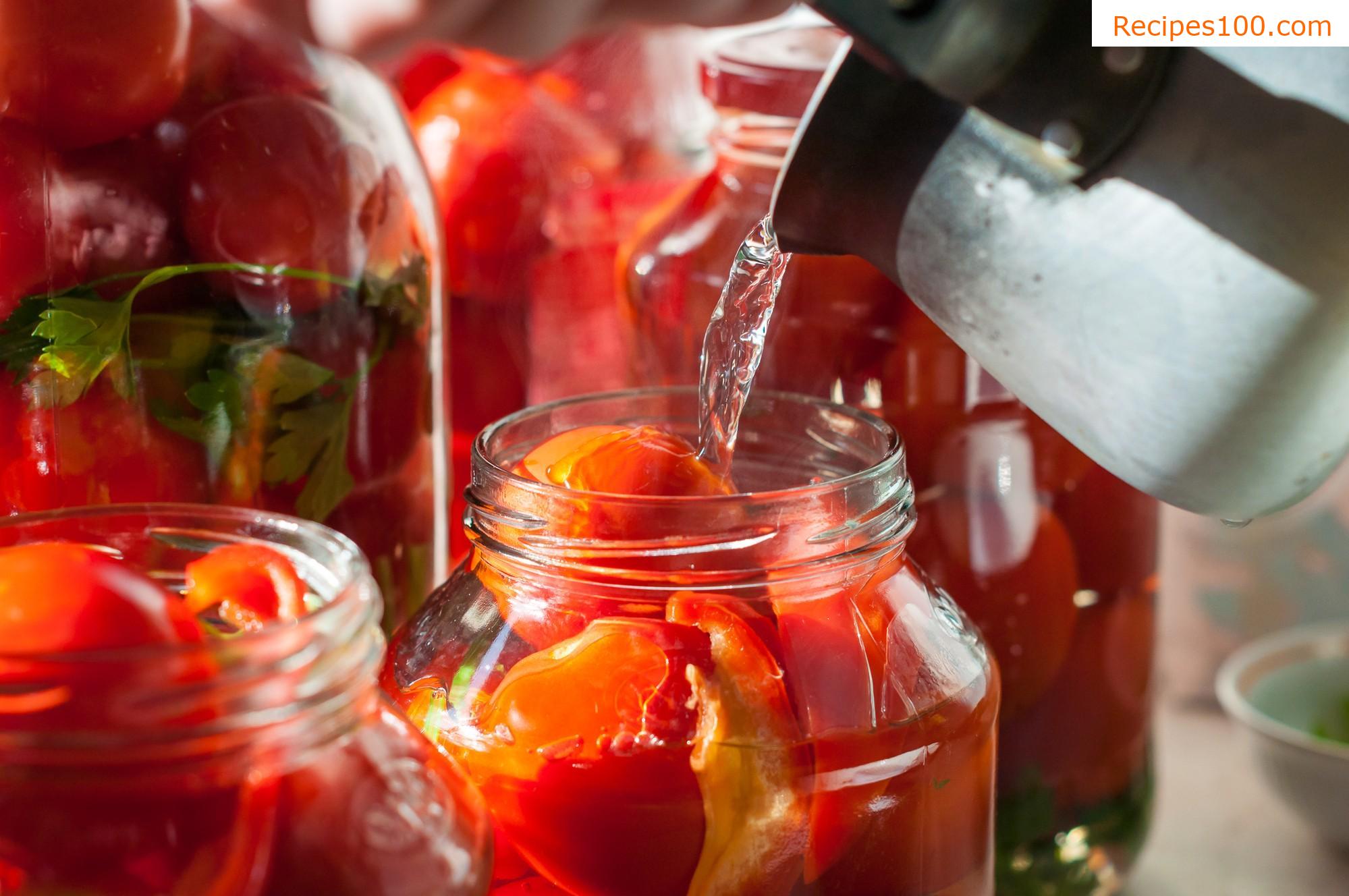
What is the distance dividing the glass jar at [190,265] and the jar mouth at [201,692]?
114 mm

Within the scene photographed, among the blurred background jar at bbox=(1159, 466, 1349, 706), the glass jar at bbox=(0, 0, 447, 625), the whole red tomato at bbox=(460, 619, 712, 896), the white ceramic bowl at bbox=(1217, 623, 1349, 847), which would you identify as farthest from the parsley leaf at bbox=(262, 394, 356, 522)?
the blurred background jar at bbox=(1159, 466, 1349, 706)

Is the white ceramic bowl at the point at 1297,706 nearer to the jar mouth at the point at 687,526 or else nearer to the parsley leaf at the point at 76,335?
the jar mouth at the point at 687,526

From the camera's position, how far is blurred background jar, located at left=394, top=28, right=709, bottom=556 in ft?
2.03

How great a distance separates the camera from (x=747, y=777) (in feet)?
1.10

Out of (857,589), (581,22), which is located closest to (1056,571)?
(857,589)

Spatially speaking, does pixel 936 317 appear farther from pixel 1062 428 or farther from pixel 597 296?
pixel 597 296

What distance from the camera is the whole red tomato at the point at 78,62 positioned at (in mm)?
366

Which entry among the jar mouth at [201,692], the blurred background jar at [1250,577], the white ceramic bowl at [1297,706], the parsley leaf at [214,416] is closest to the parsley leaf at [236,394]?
the parsley leaf at [214,416]

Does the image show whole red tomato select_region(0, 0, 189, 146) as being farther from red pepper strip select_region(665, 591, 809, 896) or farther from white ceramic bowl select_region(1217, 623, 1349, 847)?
white ceramic bowl select_region(1217, 623, 1349, 847)

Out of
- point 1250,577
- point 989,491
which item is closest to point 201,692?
point 989,491

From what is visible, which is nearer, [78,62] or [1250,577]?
[78,62]

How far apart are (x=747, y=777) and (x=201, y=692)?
0.13m

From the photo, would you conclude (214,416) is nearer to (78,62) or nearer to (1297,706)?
(78,62)

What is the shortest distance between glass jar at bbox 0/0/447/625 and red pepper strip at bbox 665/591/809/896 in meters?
0.15
